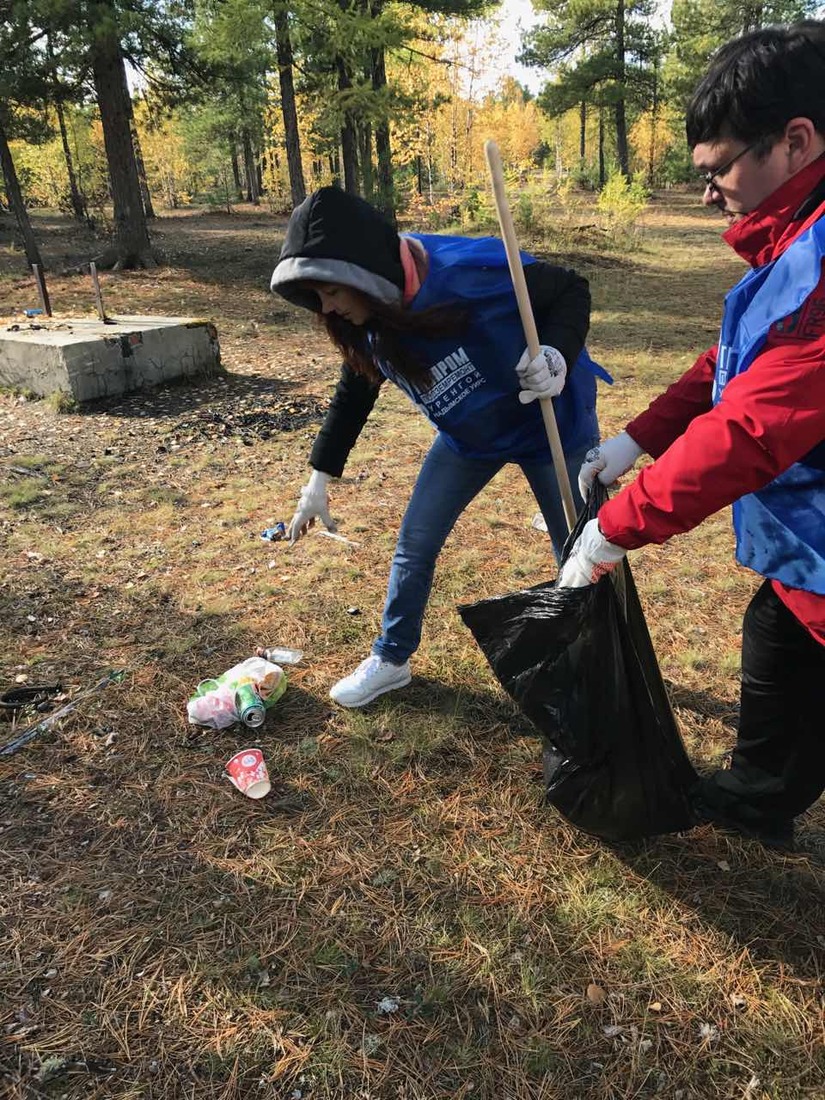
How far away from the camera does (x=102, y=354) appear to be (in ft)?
20.8

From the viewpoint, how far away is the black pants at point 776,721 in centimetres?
168

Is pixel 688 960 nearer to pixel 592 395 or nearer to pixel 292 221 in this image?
pixel 592 395

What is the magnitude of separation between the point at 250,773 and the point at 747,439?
1740 millimetres

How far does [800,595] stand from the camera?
1.46 metres

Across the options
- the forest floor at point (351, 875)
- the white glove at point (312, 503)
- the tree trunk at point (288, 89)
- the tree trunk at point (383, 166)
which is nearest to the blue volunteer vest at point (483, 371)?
the white glove at point (312, 503)

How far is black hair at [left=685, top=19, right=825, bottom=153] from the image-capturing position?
120 centimetres

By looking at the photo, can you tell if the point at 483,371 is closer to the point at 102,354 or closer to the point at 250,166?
the point at 102,354

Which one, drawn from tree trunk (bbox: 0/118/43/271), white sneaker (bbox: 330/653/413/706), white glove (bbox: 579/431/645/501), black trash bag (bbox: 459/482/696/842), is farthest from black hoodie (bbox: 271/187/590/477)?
tree trunk (bbox: 0/118/43/271)

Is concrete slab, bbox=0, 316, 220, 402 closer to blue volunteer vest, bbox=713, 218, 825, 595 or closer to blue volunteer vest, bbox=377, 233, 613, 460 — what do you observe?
blue volunteer vest, bbox=377, 233, 613, 460

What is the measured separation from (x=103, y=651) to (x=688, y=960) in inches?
93.7

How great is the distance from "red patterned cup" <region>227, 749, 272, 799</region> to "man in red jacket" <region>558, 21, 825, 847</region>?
120cm

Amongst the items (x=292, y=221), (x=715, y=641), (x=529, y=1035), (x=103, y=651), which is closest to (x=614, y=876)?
(x=529, y=1035)

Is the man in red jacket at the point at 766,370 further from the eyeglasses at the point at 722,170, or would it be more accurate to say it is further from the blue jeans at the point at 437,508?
the blue jeans at the point at 437,508

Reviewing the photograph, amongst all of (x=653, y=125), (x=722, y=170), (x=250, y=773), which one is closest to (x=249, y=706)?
(x=250, y=773)
